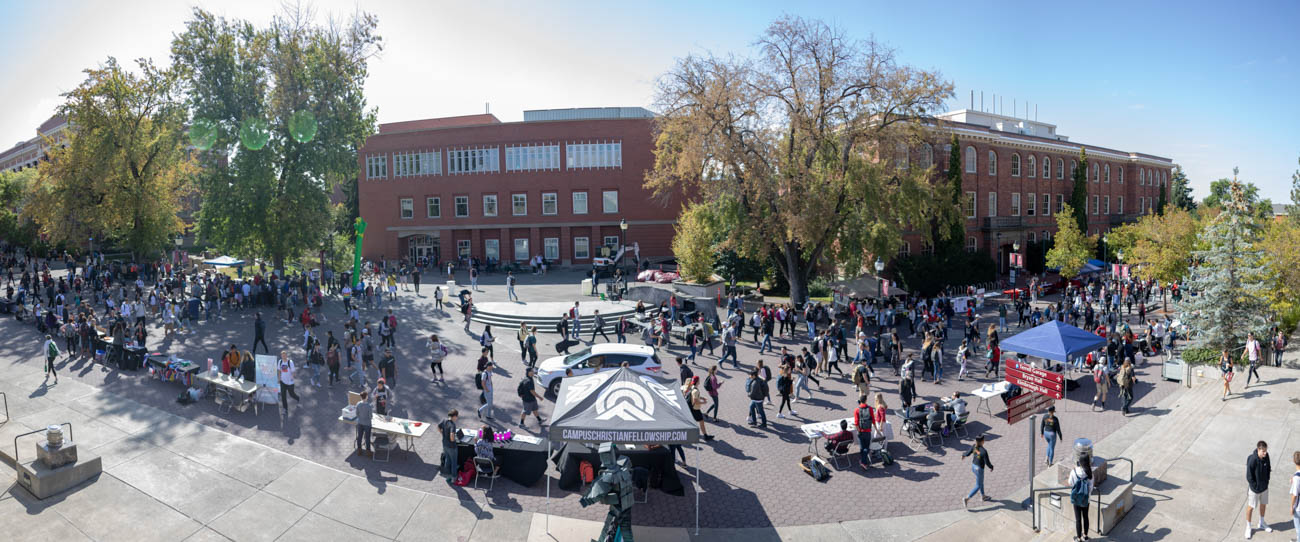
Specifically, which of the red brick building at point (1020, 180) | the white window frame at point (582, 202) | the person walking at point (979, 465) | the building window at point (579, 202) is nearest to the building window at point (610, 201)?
the white window frame at point (582, 202)

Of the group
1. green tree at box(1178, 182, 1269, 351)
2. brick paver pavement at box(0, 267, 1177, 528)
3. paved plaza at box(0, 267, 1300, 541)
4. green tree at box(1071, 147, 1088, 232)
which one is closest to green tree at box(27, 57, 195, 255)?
brick paver pavement at box(0, 267, 1177, 528)

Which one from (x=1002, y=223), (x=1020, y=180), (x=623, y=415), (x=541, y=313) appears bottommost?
(x=541, y=313)

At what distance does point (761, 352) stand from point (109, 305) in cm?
2655

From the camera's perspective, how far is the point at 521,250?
184 ft

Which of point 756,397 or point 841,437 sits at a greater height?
point 756,397

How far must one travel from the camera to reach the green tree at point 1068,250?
4300cm

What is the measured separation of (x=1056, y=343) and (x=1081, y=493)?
9564 millimetres

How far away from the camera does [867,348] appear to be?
20.2 m

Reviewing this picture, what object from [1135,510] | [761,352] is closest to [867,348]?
[761,352]

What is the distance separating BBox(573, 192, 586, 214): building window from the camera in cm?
5388

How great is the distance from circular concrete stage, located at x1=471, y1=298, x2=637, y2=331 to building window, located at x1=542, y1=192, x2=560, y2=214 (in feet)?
76.7

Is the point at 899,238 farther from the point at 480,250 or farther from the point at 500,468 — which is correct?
the point at 480,250

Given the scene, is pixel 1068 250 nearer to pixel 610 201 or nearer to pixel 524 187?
pixel 610 201

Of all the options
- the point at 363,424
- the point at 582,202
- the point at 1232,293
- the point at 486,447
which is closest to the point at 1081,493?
the point at 486,447
